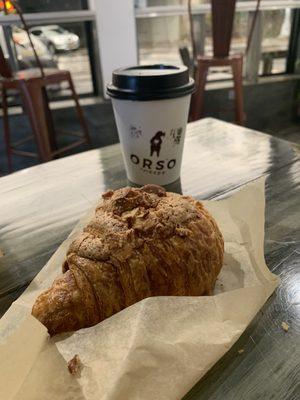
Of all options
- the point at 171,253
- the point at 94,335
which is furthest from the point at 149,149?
the point at 94,335

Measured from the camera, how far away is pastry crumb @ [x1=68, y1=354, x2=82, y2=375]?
52cm

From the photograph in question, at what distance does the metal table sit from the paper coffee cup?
107mm

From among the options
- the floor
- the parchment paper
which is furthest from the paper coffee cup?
the floor

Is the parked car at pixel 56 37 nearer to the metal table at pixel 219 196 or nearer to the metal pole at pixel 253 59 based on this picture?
the metal pole at pixel 253 59

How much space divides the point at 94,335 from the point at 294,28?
179 inches

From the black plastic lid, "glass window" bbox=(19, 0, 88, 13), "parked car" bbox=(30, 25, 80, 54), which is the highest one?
"glass window" bbox=(19, 0, 88, 13)

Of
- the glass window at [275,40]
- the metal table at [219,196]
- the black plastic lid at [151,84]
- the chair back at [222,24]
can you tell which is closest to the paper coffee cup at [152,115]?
the black plastic lid at [151,84]

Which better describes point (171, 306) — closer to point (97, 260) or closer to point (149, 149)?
point (97, 260)

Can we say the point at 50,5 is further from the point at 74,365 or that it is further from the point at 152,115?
the point at 74,365

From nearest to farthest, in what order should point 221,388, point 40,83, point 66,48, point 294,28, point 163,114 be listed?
point 221,388
point 163,114
point 40,83
point 66,48
point 294,28

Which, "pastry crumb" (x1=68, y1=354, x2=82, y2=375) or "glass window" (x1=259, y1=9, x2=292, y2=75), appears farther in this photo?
"glass window" (x1=259, y1=9, x2=292, y2=75)

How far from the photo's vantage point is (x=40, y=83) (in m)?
2.43

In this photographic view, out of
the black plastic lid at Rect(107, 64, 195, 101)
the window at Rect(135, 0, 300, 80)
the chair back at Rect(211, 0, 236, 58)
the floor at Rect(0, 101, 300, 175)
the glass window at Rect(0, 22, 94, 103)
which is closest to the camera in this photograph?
the black plastic lid at Rect(107, 64, 195, 101)

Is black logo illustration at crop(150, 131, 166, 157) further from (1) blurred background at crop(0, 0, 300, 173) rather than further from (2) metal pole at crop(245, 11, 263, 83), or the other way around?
(2) metal pole at crop(245, 11, 263, 83)
